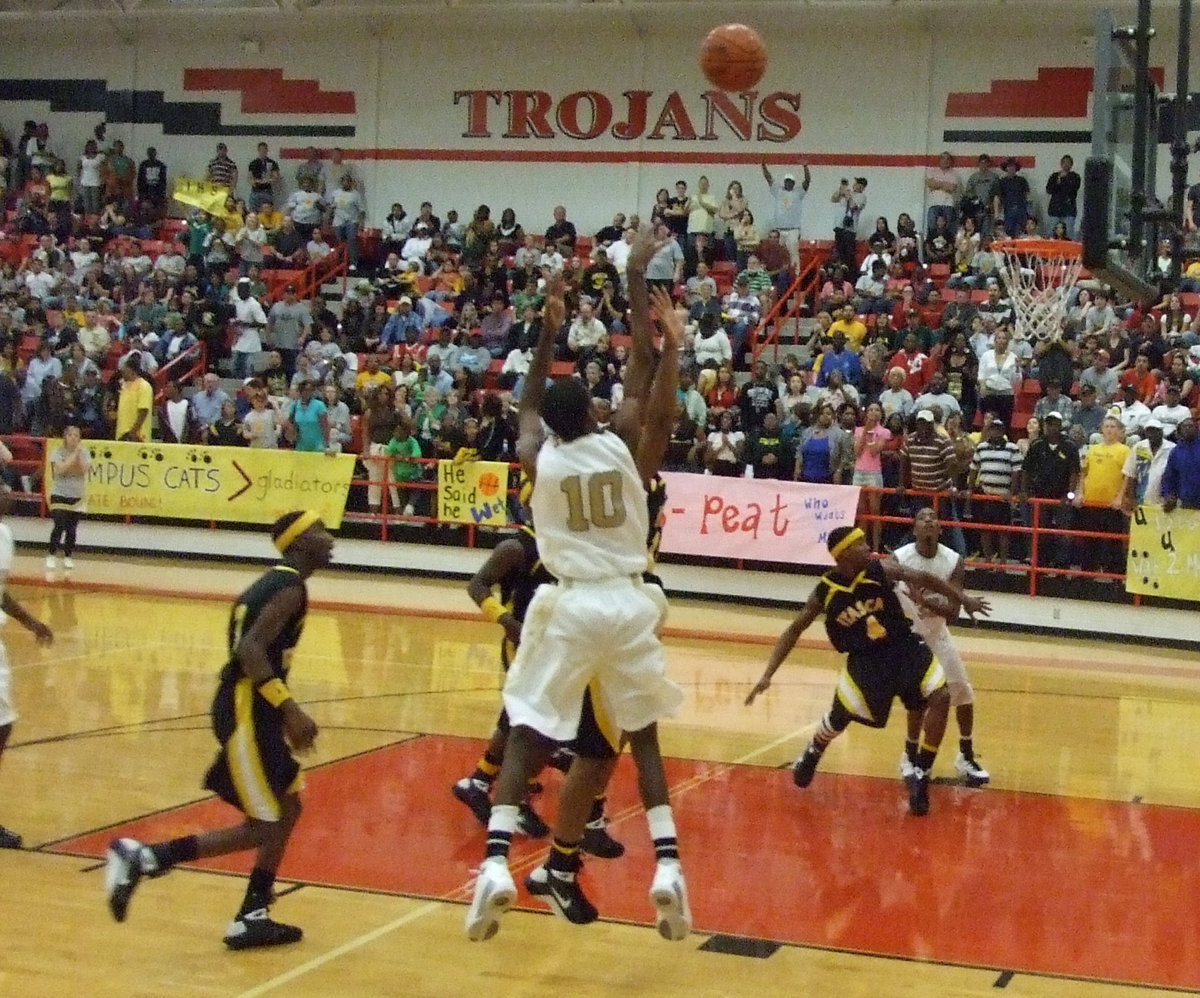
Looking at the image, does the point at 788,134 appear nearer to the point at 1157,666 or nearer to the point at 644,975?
the point at 1157,666

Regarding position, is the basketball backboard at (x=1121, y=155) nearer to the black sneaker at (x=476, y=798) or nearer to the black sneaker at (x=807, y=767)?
the black sneaker at (x=807, y=767)

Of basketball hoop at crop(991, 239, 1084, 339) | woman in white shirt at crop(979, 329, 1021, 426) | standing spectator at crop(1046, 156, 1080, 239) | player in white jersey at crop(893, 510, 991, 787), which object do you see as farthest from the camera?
standing spectator at crop(1046, 156, 1080, 239)

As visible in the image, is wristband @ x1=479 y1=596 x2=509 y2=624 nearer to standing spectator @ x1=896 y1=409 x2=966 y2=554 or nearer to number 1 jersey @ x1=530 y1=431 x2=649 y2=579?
number 1 jersey @ x1=530 y1=431 x2=649 y2=579

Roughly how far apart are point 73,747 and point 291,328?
14.7 meters

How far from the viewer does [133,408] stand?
75.1ft

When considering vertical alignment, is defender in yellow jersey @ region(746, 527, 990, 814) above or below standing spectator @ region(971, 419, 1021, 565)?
below

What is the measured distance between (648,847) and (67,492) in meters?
13.5

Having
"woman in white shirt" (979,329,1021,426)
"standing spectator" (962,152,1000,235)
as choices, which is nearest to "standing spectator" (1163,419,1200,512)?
"woman in white shirt" (979,329,1021,426)

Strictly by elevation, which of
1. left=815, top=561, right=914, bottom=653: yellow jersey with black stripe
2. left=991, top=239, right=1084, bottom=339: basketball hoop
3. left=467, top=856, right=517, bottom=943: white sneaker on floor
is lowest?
left=467, top=856, right=517, bottom=943: white sneaker on floor

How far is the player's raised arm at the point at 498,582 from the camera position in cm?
873

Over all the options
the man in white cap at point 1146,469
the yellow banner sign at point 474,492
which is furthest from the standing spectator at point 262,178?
the man in white cap at point 1146,469

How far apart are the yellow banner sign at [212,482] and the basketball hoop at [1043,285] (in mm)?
8156

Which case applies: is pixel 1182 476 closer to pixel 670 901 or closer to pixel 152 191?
pixel 670 901

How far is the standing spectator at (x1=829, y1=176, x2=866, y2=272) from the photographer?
2491cm
